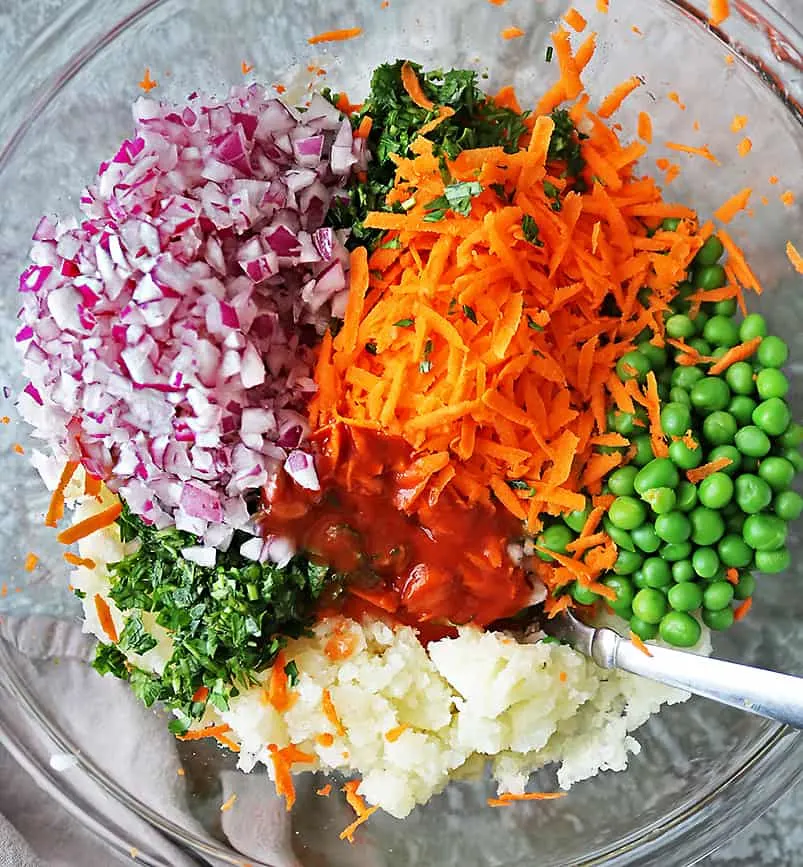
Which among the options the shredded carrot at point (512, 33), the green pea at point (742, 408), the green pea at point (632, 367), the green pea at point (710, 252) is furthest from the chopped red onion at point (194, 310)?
the green pea at point (742, 408)

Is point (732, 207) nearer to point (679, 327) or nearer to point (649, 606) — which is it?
point (679, 327)

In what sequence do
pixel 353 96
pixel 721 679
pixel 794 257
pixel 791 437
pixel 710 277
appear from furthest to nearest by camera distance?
pixel 353 96
pixel 794 257
pixel 710 277
pixel 791 437
pixel 721 679

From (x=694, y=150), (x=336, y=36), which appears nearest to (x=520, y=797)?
(x=694, y=150)

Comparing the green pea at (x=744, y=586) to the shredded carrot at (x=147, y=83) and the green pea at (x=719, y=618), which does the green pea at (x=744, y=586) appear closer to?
the green pea at (x=719, y=618)

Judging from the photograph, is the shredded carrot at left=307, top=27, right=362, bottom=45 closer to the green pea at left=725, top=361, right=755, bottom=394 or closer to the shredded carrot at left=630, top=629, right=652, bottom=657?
the green pea at left=725, top=361, right=755, bottom=394

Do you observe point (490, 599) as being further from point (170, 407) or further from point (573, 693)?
point (170, 407)

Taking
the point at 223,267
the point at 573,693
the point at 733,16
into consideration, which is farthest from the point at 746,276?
the point at 223,267

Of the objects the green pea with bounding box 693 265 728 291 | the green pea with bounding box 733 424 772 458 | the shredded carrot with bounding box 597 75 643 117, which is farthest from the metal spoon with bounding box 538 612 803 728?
the shredded carrot with bounding box 597 75 643 117
